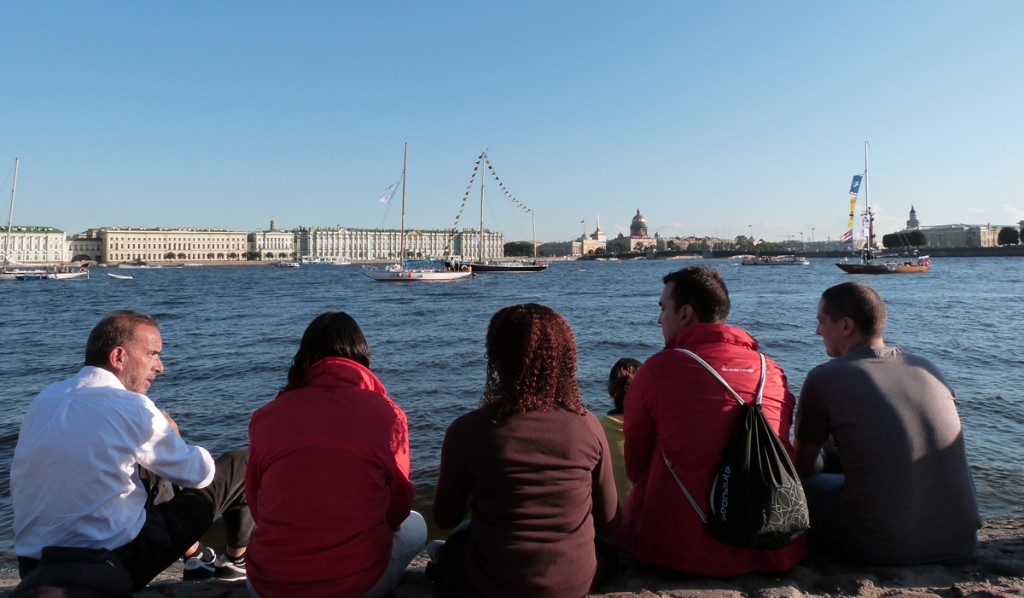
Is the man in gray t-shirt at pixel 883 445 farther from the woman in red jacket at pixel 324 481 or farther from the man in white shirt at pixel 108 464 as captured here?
the man in white shirt at pixel 108 464

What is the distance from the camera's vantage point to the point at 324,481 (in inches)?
82.0

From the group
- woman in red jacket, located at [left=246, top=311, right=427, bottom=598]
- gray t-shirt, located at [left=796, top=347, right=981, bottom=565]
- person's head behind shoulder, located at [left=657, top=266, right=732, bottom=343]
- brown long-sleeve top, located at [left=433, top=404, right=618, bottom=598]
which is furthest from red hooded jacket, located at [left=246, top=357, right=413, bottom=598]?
gray t-shirt, located at [left=796, top=347, right=981, bottom=565]

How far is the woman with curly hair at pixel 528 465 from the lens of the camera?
2051mm

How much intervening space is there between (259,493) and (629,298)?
2876 cm

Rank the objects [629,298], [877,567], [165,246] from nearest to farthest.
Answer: [877,567] < [629,298] < [165,246]

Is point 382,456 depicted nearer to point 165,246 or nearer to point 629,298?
point 629,298

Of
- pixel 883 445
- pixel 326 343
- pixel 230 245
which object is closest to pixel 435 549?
pixel 326 343

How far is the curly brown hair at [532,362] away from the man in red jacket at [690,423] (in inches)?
12.8

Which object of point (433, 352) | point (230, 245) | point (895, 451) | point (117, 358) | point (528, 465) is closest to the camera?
point (528, 465)

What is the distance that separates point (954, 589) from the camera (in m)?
2.45

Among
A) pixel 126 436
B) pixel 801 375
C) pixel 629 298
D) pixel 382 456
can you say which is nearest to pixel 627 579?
pixel 382 456

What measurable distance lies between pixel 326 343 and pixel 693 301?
4.17ft

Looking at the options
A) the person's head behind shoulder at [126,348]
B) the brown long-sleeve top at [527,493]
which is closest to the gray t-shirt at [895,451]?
the brown long-sleeve top at [527,493]

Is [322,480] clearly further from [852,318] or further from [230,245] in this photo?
[230,245]
